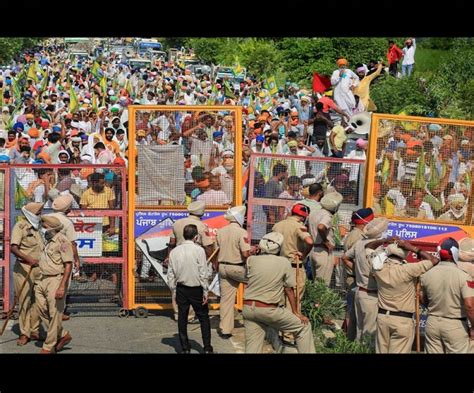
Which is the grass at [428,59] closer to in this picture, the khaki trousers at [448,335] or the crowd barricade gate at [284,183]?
the crowd barricade gate at [284,183]

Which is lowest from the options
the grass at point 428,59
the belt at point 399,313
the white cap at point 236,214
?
the belt at point 399,313

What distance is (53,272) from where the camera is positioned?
41.1ft

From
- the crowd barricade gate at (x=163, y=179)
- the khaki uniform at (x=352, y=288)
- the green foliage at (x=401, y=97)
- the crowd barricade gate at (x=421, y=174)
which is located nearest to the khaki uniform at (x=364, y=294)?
the khaki uniform at (x=352, y=288)

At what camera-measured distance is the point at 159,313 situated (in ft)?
48.4

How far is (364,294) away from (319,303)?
162 centimetres

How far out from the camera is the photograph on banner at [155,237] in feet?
47.1

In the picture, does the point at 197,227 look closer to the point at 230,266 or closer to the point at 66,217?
the point at 230,266

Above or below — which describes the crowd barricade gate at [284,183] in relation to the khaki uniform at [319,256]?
above

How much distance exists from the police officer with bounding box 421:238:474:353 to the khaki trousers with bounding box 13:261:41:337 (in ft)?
16.3

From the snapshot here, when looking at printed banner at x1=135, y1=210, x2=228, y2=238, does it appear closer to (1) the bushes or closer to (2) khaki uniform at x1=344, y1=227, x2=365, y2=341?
(1) the bushes

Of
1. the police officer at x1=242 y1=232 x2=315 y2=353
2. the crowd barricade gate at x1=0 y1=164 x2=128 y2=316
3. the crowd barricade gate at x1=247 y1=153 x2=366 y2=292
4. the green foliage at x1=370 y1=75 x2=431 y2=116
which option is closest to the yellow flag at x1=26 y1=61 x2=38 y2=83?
the green foliage at x1=370 y1=75 x2=431 y2=116

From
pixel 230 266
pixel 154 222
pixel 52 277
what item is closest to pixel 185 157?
pixel 154 222

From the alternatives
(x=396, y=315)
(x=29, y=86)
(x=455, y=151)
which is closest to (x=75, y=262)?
(x=396, y=315)

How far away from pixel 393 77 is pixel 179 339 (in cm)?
1827
